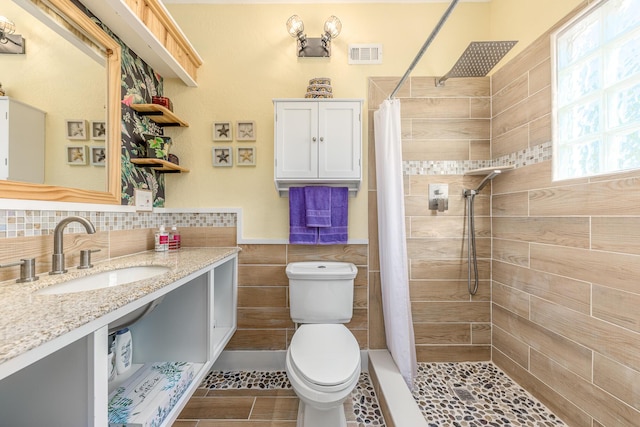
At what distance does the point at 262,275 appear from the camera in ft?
6.21

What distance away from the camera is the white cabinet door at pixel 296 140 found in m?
1.71

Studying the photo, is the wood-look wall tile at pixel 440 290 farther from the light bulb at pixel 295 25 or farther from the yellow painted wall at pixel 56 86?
the yellow painted wall at pixel 56 86

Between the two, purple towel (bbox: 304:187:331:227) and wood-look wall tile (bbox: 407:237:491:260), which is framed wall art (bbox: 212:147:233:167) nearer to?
purple towel (bbox: 304:187:331:227)

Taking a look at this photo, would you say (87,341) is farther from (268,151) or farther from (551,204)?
(551,204)

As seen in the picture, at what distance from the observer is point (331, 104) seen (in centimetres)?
172

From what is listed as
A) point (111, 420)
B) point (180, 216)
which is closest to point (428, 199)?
point (180, 216)

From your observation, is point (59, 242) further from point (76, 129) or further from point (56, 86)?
point (56, 86)

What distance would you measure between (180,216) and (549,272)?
2.38 meters

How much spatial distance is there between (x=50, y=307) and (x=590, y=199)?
82.0 inches

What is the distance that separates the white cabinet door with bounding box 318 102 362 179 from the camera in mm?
1717

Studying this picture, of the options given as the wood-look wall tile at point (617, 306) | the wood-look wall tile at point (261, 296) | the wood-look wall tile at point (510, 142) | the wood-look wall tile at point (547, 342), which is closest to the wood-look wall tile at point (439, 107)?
the wood-look wall tile at point (510, 142)

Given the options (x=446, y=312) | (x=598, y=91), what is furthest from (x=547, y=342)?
(x=598, y=91)

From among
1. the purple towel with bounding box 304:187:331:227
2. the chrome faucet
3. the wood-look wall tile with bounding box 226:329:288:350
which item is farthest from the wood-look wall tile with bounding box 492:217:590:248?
the chrome faucet

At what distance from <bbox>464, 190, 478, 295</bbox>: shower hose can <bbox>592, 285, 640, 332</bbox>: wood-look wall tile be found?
676 mm
